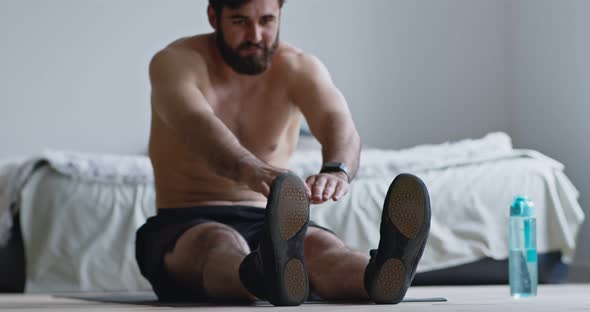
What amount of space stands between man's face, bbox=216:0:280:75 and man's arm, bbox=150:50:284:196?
0.08m

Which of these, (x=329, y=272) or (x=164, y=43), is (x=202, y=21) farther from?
(x=329, y=272)

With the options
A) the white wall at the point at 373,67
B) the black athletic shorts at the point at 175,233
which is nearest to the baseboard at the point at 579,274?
the white wall at the point at 373,67

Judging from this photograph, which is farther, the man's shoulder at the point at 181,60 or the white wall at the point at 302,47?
the white wall at the point at 302,47

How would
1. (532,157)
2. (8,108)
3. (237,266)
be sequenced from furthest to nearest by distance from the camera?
(8,108), (532,157), (237,266)

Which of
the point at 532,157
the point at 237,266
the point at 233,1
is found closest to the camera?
the point at 237,266

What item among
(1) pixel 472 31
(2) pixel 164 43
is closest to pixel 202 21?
(2) pixel 164 43

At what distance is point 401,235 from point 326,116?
0.59 metres

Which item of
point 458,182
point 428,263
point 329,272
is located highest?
point 329,272

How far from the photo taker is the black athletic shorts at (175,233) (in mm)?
2096

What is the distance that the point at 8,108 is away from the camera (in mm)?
4398

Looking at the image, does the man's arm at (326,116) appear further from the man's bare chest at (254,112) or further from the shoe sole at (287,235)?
the shoe sole at (287,235)

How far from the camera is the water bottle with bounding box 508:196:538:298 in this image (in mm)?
2301

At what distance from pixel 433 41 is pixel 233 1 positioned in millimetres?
2694

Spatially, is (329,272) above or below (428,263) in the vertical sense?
above
